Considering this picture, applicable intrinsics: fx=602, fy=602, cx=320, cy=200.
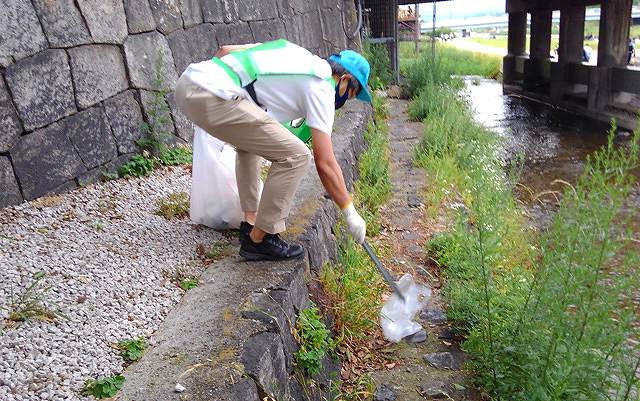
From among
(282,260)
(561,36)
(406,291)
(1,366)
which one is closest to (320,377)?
(282,260)

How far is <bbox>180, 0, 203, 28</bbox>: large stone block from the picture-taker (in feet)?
18.6

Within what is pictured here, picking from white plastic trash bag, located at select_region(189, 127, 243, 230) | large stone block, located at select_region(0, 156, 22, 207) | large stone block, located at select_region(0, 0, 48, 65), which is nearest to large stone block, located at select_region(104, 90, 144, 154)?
large stone block, located at select_region(0, 0, 48, 65)

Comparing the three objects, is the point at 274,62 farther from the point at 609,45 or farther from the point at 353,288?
the point at 609,45

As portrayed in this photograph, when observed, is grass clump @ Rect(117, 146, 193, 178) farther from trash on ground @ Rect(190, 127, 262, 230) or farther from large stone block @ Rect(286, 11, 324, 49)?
large stone block @ Rect(286, 11, 324, 49)

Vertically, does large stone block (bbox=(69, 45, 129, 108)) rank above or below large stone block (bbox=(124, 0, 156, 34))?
below

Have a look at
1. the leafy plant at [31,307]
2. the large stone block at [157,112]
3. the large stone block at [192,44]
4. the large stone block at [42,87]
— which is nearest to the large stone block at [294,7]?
the large stone block at [192,44]

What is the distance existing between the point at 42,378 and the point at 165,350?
455 millimetres

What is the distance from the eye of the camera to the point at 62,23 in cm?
404

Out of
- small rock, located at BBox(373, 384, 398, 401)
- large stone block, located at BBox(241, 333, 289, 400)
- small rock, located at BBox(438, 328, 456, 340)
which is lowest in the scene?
small rock, located at BBox(438, 328, 456, 340)

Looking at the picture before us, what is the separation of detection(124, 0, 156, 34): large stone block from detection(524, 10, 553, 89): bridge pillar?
59.4 feet

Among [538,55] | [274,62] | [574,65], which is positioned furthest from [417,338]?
[538,55]

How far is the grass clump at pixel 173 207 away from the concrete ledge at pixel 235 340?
2.39 feet

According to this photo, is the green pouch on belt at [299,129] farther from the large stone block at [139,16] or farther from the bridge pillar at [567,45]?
the bridge pillar at [567,45]

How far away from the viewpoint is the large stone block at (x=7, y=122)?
11.6 ft
